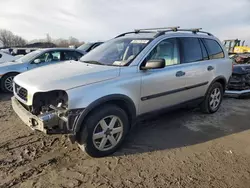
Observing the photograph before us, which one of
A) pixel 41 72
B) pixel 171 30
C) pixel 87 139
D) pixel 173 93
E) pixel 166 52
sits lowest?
pixel 87 139

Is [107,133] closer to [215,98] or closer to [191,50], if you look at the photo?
[191,50]

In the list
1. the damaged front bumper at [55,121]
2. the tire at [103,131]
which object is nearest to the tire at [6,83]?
the damaged front bumper at [55,121]

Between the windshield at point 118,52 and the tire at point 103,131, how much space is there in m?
0.81

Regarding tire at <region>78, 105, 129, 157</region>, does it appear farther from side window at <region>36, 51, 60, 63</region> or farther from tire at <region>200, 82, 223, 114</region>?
side window at <region>36, 51, 60, 63</region>

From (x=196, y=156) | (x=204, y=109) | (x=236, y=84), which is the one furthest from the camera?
(x=236, y=84)

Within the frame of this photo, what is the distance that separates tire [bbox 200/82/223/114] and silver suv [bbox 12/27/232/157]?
1.14ft

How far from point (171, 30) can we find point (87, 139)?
106 inches

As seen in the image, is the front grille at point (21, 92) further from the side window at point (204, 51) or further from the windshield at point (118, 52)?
the side window at point (204, 51)

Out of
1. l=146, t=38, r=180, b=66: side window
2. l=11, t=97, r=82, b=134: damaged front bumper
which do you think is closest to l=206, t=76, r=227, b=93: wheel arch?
l=146, t=38, r=180, b=66: side window

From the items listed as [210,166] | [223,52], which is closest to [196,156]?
[210,166]

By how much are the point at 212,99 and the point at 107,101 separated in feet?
10.0

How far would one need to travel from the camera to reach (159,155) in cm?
350

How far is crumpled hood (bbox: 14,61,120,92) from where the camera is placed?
2.99 m

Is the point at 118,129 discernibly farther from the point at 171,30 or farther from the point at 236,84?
the point at 236,84
